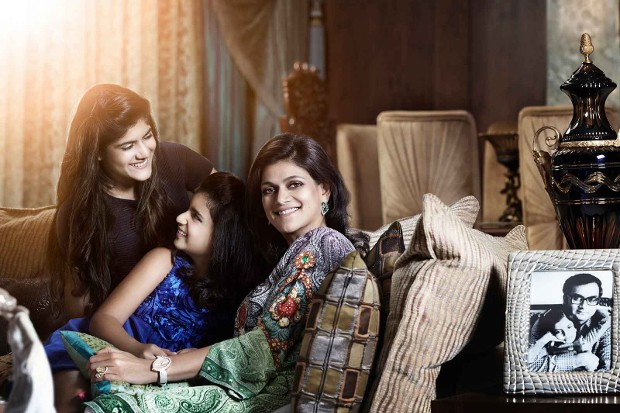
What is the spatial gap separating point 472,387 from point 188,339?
0.74 m

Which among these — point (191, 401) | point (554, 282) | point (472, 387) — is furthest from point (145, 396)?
point (554, 282)

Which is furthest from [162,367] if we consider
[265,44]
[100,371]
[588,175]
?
[265,44]

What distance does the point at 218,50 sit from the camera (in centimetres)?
721

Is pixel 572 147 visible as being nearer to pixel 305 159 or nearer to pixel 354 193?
pixel 305 159

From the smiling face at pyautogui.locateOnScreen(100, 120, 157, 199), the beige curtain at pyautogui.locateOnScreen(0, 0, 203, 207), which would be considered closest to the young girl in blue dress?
the smiling face at pyautogui.locateOnScreen(100, 120, 157, 199)

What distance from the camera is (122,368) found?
225 cm

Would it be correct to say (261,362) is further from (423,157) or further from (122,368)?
(423,157)

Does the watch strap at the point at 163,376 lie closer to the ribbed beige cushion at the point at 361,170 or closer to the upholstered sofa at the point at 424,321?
the upholstered sofa at the point at 424,321

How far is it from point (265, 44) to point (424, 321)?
5593mm

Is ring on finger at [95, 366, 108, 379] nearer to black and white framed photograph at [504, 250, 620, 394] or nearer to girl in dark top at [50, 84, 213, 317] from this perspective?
girl in dark top at [50, 84, 213, 317]

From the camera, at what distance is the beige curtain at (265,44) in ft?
23.6

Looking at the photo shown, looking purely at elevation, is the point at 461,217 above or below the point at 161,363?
above

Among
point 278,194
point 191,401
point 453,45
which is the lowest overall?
point 191,401

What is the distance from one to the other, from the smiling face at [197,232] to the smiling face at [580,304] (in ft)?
3.29
